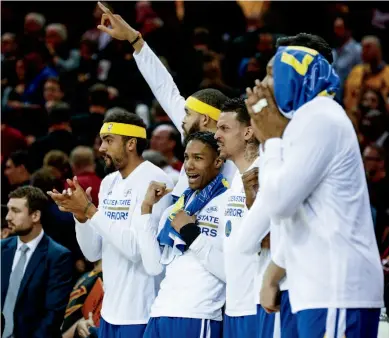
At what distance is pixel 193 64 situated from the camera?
42.9 ft

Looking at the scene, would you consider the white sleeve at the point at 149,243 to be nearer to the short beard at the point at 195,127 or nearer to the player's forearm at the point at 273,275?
the short beard at the point at 195,127

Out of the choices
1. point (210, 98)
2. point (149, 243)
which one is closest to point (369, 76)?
point (210, 98)

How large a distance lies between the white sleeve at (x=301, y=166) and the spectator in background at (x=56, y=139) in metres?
6.65

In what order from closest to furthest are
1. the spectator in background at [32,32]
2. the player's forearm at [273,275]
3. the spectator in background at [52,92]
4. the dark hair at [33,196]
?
the player's forearm at [273,275]
the dark hair at [33,196]
the spectator in background at [52,92]
the spectator in background at [32,32]

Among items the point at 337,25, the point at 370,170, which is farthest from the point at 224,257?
the point at 337,25

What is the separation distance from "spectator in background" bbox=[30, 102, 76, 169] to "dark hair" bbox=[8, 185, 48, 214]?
8.19 ft

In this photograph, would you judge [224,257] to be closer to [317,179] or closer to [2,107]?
[317,179]

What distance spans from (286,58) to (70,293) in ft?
13.0

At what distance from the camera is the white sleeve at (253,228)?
417 cm

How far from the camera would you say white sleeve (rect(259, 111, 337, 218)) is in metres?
3.66

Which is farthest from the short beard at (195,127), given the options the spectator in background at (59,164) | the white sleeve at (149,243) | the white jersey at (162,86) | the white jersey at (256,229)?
the spectator in background at (59,164)

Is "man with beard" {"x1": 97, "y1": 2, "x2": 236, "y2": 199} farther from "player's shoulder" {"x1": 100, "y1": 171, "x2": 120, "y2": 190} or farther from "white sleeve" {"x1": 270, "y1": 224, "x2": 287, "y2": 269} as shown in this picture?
"white sleeve" {"x1": 270, "y1": 224, "x2": 287, "y2": 269}

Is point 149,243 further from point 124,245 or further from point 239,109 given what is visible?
point 239,109

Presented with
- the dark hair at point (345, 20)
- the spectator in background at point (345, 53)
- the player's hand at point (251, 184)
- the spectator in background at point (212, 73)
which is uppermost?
the dark hair at point (345, 20)
